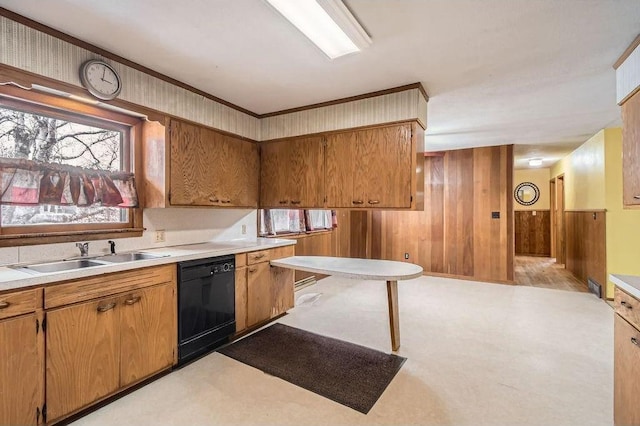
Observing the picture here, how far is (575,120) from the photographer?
383cm

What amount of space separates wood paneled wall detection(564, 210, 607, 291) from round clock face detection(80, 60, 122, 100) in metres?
5.89

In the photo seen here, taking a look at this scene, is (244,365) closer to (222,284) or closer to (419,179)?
(222,284)

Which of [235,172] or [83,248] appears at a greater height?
[235,172]

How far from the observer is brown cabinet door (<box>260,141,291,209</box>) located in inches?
144

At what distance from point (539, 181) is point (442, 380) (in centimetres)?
794

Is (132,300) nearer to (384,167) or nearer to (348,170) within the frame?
(348,170)

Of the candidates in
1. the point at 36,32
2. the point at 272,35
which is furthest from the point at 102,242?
the point at 272,35

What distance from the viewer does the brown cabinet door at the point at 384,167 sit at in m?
2.91

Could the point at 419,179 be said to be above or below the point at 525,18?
below

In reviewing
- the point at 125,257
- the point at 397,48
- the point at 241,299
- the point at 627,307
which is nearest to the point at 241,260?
the point at 241,299

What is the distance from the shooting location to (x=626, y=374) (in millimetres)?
1566

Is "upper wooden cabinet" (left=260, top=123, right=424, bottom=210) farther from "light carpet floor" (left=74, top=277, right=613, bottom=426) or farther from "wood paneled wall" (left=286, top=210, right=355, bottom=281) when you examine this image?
"light carpet floor" (left=74, top=277, right=613, bottom=426)

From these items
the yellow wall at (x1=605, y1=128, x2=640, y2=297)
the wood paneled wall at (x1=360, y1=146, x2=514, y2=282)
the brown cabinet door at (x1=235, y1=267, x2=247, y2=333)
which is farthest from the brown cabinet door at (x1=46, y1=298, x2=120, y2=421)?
the yellow wall at (x1=605, y1=128, x2=640, y2=297)

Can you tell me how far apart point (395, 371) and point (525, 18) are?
2.58m
